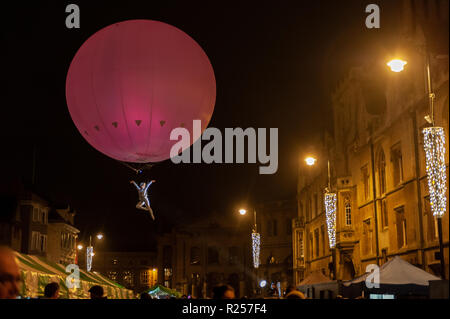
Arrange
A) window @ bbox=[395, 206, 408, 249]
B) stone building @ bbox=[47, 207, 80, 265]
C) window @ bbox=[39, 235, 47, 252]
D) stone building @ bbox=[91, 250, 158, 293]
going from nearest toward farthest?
window @ bbox=[395, 206, 408, 249] → window @ bbox=[39, 235, 47, 252] → stone building @ bbox=[47, 207, 80, 265] → stone building @ bbox=[91, 250, 158, 293]

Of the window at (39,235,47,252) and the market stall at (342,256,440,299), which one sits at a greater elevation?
the window at (39,235,47,252)

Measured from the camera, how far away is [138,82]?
46.2 feet

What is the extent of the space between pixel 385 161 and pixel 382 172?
1.32 metres

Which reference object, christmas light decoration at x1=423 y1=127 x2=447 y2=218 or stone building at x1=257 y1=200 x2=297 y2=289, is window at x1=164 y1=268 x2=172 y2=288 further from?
christmas light decoration at x1=423 y1=127 x2=447 y2=218

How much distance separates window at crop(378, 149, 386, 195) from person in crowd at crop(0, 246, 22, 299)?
110 ft

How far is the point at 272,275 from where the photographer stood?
8112 cm

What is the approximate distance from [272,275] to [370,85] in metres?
48.1

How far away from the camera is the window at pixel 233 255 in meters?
107

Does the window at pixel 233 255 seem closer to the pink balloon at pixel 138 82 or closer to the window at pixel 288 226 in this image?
the window at pixel 288 226

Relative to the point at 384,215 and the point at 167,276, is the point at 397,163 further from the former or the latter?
the point at 167,276

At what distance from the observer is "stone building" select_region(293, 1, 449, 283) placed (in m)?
27.7

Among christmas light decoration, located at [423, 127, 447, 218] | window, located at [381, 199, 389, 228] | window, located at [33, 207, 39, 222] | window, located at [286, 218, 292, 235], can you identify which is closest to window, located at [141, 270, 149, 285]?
window, located at [286, 218, 292, 235]

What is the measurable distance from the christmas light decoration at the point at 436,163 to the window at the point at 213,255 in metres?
91.1
